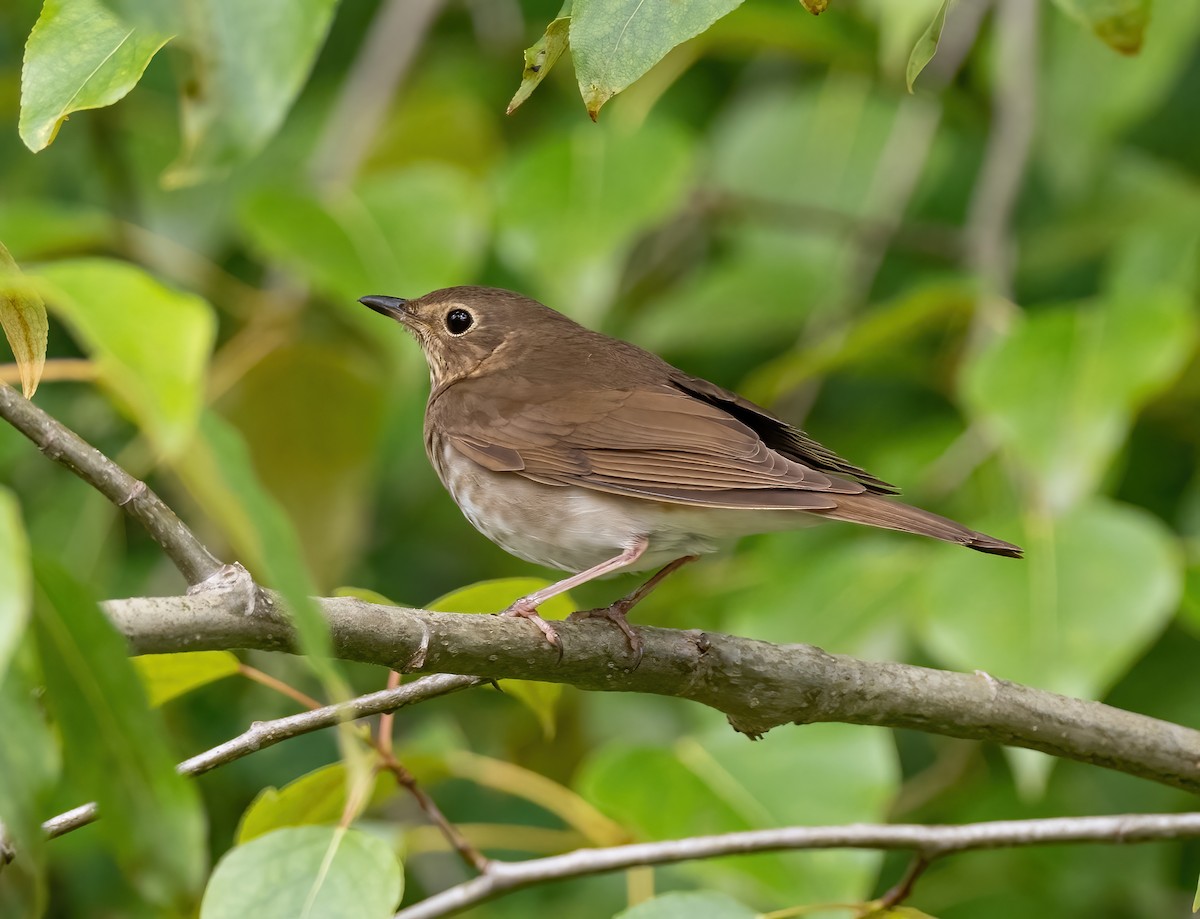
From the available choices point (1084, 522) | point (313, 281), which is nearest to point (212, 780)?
point (313, 281)

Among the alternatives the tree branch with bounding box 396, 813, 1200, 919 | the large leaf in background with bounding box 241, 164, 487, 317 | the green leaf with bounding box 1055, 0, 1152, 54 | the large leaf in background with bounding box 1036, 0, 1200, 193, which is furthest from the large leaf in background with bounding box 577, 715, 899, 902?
the large leaf in background with bounding box 1036, 0, 1200, 193

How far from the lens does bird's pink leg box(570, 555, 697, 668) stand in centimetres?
283

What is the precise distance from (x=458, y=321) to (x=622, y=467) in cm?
130

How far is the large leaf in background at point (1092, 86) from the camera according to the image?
4.50 m

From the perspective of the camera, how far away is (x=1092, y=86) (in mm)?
4879

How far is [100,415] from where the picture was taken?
563cm

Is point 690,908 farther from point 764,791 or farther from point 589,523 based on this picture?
point 589,523

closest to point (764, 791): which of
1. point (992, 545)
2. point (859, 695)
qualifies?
point (859, 695)

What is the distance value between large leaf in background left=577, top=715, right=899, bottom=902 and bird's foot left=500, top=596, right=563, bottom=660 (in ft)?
1.65

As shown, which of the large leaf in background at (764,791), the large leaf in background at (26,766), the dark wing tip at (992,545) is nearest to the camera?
the large leaf in background at (26,766)

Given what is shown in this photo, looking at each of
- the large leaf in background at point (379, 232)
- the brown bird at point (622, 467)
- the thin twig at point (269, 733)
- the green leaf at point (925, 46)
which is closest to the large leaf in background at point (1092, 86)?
the brown bird at point (622, 467)

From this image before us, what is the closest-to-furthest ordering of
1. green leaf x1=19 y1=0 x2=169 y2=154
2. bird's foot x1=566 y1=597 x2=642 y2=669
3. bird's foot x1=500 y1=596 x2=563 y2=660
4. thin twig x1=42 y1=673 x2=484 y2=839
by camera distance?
1. green leaf x1=19 y1=0 x2=169 y2=154
2. thin twig x1=42 y1=673 x2=484 y2=839
3. bird's foot x1=500 y1=596 x2=563 y2=660
4. bird's foot x1=566 y1=597 x2=642 y2=669

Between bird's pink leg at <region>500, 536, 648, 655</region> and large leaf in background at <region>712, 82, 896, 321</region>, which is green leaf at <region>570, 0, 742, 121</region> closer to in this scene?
bird's pink leg at <region>500, 536, 648, 655</region>

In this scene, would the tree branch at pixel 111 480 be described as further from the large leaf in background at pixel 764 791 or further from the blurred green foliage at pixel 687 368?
the large leaf in background at pixel 764 791
